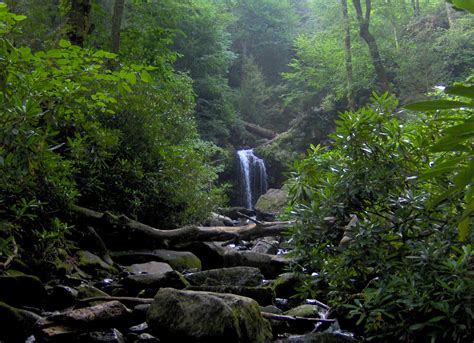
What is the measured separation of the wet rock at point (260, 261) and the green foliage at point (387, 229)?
3.07 m

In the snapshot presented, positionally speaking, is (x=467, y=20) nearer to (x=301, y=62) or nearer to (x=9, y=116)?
(x=301, y=62)

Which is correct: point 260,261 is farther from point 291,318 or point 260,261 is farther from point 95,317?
point 95,317

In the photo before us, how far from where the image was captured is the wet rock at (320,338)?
4.36 meters

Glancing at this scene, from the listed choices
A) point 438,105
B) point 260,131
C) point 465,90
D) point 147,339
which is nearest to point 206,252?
point 147,339

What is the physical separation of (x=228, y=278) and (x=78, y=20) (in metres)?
5.52

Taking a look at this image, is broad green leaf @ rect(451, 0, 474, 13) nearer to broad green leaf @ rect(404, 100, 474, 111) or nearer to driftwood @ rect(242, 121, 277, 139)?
broad green leaf @ rect(404, 100, 474, 111)

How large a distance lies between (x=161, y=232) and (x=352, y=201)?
4.84m

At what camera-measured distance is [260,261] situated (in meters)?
7.98

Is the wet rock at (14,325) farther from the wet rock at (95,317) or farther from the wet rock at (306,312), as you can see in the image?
the wet rock at (306,312)

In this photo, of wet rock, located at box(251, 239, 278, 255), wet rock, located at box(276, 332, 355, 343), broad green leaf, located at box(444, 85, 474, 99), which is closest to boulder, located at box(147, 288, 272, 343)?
wet rock, located at box(276, 332, 355, 343)

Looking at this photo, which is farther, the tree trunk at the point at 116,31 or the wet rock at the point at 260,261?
the tree trunk at the point at 116,31

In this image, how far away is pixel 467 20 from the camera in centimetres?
1911

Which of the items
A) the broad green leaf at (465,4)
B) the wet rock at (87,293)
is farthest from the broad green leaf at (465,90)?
the wet rock at (87,293)

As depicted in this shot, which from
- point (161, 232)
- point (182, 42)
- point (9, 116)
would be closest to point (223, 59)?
point (182, 42)
